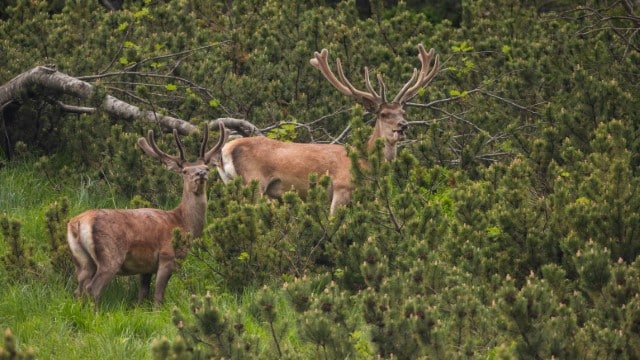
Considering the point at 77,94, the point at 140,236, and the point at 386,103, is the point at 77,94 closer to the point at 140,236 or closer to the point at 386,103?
the point at 386,103

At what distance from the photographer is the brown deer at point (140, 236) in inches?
326

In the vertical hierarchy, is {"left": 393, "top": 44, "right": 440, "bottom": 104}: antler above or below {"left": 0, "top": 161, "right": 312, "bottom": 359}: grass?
above

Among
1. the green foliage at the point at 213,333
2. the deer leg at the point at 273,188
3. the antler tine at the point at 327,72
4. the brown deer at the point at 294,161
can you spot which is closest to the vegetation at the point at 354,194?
the green foliage at the point at 213,333

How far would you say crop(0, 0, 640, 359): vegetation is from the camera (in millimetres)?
6184

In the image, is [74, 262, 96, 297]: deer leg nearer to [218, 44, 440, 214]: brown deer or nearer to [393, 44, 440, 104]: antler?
[218, 44, 440, 214]: brown deer

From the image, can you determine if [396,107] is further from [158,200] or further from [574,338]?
[574,338]

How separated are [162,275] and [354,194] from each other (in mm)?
1605

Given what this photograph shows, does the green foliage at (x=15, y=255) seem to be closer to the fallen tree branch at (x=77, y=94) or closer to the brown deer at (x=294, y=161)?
the brown deer at (x=294, y=161)

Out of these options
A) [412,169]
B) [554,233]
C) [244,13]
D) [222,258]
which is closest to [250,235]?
[222,258]

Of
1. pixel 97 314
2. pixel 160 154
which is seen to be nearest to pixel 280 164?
pixel 160 154

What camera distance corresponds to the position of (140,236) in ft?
28.4

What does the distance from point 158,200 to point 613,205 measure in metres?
4.65

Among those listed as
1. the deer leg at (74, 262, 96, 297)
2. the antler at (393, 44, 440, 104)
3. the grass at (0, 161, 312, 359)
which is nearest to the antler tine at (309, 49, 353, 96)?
the antler at (393, 44, 440, 104)

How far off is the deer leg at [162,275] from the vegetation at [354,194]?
14 centimetres
